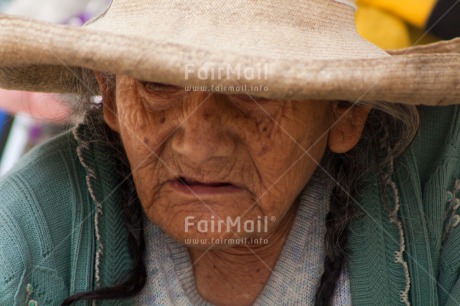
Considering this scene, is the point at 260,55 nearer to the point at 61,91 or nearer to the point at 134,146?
the point at 134,146

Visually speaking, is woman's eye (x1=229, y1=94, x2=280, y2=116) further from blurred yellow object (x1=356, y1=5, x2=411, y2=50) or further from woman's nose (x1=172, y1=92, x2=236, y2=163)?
blurred yellow object (x1=356, y1=5, x2=411, y2=50)

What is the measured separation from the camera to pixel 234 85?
1119mm

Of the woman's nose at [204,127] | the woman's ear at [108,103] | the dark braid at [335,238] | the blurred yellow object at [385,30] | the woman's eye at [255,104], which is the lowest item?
the dark braid at [335,238]

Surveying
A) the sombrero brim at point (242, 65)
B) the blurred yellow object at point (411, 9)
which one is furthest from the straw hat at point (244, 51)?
the blurred yellow object at point (411, 9)

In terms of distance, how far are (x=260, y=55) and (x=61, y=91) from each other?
735mm

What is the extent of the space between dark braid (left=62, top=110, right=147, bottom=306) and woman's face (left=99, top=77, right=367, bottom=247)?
14 centimetres

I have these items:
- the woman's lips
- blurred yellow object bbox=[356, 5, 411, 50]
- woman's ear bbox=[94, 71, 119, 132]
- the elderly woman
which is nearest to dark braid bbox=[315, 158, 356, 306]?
the elderly woman

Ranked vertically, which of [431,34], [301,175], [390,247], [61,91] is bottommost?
[390,247]

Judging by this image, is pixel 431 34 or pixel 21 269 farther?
pixel 431 34

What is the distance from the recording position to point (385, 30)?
96.7 inches

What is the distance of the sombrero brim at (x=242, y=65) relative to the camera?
1099mm

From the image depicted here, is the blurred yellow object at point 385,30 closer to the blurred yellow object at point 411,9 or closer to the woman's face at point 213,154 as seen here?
the blurred yellow object at point 411,9

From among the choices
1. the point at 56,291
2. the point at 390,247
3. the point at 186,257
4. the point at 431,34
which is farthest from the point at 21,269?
the point at 431,34

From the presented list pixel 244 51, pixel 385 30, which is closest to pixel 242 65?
pixel 244 51
